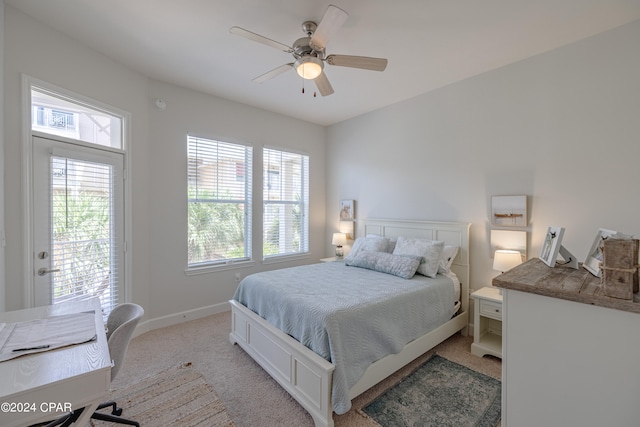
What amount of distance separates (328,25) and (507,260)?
2.63 m

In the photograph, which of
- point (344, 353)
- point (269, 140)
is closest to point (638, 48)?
Result: point (344, 353)

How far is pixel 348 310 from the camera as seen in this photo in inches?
77.7

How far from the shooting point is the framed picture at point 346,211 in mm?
4512

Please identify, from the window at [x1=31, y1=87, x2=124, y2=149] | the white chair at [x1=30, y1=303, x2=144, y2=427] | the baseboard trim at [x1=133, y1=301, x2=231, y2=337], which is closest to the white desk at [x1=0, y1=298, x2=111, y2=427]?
the white chair at [x1=30, y1=303, x2=144, y2=427]

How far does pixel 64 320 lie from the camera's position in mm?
1581

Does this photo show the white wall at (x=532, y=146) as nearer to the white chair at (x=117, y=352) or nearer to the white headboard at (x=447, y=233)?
the white headboard at (x=447, y=233)

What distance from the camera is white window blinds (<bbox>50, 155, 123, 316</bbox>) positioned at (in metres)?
2.32

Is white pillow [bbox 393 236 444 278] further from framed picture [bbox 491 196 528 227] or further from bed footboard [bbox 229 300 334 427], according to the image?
bed footboard [bbox 229 300 334 427]

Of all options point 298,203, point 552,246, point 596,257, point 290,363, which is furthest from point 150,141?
point 596,257

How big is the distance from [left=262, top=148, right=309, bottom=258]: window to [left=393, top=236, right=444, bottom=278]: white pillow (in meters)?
1.90

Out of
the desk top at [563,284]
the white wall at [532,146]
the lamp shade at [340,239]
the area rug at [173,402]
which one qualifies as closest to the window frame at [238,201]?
the lamp shade at [340,239]

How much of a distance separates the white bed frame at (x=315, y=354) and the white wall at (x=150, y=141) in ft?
3.58

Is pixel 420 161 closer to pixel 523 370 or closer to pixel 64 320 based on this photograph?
pixel 523 370

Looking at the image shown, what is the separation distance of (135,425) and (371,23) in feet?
10.9
